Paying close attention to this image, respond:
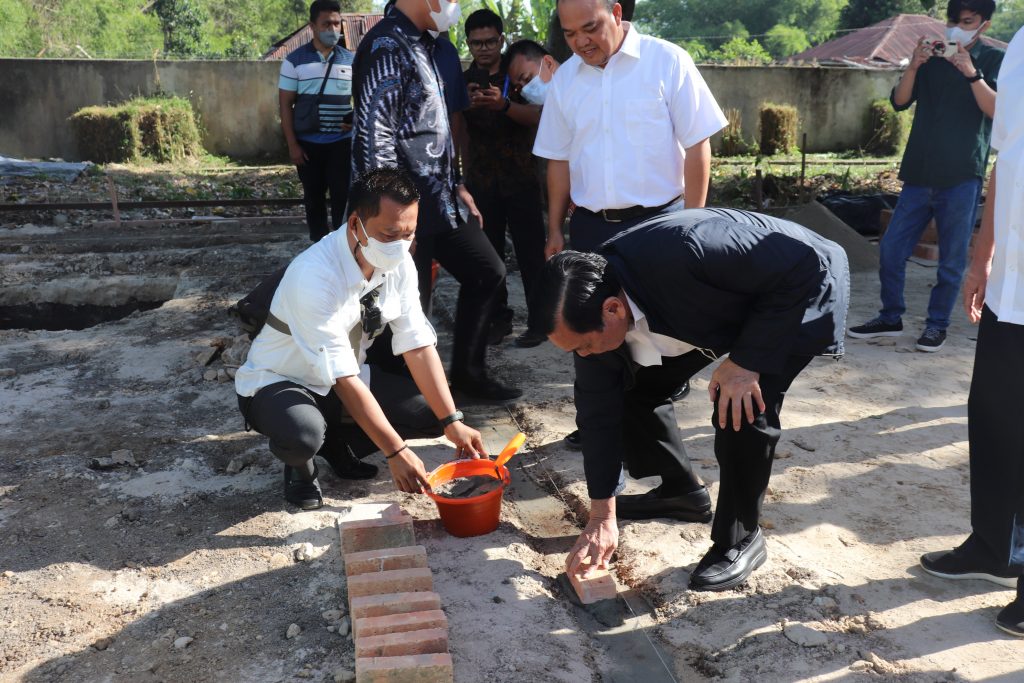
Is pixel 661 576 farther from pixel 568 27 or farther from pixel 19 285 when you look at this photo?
pixel 19 285

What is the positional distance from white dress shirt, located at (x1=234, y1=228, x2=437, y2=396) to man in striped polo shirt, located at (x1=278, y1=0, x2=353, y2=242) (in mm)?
2977

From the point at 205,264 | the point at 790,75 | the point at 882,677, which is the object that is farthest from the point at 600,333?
the point at 790,75

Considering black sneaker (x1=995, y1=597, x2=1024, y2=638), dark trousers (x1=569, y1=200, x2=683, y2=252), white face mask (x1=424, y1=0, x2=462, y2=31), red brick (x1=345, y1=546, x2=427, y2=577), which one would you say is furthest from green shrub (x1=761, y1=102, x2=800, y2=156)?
red brick (x1=345, y1=546, x2=427, y2=577)

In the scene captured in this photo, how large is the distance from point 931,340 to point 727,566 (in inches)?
113

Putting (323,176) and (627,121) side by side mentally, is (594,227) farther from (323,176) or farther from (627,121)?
(323,176)

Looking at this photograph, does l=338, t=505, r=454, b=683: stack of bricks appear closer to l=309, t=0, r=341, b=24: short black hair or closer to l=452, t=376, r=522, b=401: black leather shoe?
l=452, t=376, r=522, b=401: black leather shoe

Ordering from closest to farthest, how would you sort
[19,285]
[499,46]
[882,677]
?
1. [882,677]
2. [499,46]
3. [19,285]

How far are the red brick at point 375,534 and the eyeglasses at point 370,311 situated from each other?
2.49 feet

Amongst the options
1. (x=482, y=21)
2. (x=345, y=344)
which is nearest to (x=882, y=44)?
(x=482, y=21)

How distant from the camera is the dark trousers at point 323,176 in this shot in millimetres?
6160

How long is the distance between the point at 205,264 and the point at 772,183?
21.0 ft

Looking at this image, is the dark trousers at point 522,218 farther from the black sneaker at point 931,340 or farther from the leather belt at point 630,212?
the black sneaker at point 931,340

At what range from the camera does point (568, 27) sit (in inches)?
131

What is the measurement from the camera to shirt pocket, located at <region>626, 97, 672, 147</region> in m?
3.41
